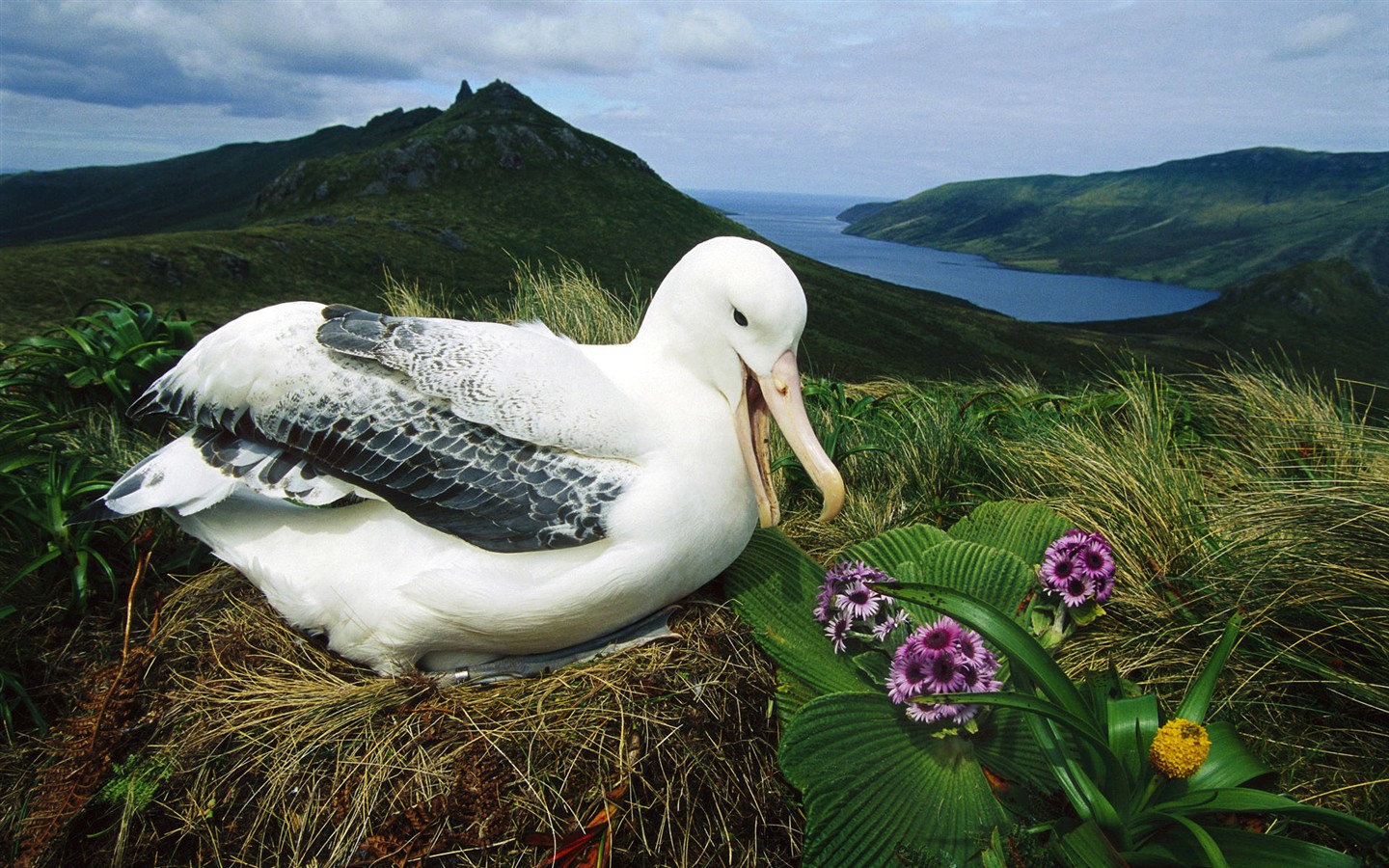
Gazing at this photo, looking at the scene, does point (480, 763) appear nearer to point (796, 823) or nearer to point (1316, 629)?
point (796, 823)

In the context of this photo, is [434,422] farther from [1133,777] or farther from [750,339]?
[1133,777]

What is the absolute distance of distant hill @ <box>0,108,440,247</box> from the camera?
6600 centimetres

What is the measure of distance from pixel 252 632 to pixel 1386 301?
92.2ft

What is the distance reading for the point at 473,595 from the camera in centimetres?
222

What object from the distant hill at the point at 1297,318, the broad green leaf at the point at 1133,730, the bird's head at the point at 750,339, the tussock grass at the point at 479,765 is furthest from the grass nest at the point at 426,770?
the distant hill at the point at 1297,318

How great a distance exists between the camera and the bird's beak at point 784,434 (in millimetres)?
2227

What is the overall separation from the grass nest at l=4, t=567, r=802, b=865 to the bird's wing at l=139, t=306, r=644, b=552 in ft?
1.83

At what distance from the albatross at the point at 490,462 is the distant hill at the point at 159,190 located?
65.6 metres

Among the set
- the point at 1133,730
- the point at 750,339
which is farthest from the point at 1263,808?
the point at 750,339

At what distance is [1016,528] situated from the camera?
298 centimetres

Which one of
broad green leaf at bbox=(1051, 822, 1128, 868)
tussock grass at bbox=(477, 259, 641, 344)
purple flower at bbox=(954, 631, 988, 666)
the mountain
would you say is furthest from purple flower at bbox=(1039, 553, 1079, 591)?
the mountain

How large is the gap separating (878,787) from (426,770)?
132 cm

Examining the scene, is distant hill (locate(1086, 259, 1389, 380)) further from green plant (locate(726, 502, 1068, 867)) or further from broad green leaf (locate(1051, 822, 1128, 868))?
broad green leaf (locate(1051, 822, 1128, 868))

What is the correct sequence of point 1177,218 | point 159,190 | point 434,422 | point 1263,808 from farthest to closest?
1. point 159,190
2. point 1177,218
3. point 434,422
4. point 1263,808
